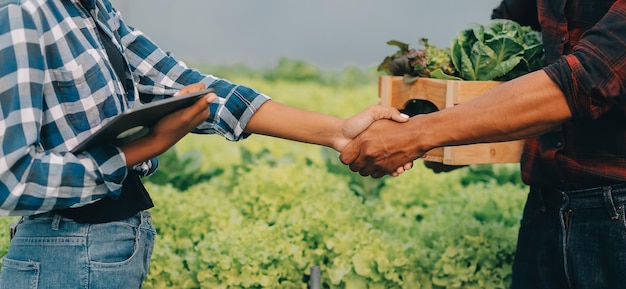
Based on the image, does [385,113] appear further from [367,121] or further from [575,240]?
[575,240]

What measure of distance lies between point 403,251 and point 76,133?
1978mm

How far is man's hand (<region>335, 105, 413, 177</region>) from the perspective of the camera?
3.12 m

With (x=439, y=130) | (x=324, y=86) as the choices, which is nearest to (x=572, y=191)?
(x=439, y=130)

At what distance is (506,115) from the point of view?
259cm

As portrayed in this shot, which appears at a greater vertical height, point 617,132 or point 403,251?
point 617,132

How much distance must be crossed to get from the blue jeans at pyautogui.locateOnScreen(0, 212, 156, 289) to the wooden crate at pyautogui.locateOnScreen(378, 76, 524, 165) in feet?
4.45

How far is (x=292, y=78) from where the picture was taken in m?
9.56

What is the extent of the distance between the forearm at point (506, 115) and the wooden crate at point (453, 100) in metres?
0.26

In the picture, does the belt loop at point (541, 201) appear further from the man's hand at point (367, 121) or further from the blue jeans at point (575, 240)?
the man's hand at point (367, 121)

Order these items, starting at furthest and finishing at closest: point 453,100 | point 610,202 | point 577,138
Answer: point 453,100, point 577,138, point 610,202

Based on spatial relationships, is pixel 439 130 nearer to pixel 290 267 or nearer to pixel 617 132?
pixel 617 132

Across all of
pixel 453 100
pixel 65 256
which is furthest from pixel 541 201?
pixel 65 256

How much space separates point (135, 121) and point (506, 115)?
1181 mm

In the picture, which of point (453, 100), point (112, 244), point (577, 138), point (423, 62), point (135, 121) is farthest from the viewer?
point (423, 62)
